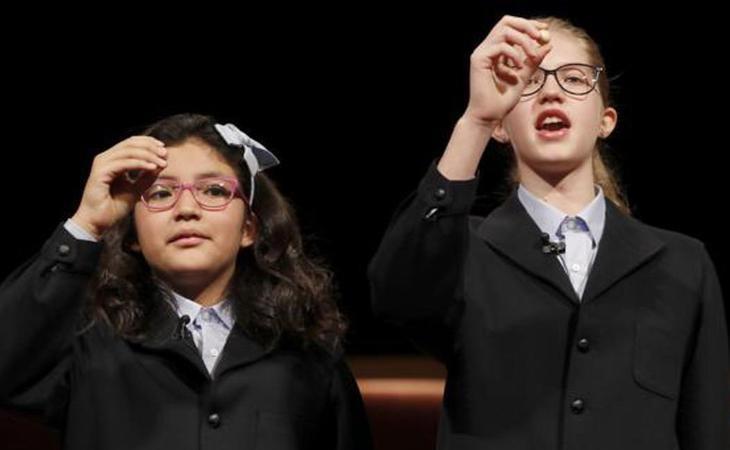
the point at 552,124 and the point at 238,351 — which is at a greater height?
the point at 552,124

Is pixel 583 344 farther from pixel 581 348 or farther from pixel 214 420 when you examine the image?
pixel 214 420

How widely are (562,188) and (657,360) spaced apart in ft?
0.89

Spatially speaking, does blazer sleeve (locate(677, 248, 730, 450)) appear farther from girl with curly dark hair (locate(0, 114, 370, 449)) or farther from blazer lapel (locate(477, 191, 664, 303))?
girl with curly dark hair (locate(0, 114, 370, 449))

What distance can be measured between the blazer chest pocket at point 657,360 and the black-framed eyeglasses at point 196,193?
0.62 meters

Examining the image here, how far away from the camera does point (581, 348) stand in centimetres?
187

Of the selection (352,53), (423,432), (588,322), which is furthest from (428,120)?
(588,322)

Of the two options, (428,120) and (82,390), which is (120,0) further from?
(82,390)

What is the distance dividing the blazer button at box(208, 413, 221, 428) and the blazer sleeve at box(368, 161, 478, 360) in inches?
13.6

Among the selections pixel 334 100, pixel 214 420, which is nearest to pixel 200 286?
pixel 214 420

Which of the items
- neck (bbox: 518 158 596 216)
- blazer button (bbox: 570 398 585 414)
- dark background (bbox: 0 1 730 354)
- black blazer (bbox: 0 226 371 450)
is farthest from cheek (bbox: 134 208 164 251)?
dark background (bbox: 0 1 730 354)

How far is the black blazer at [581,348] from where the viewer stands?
185 cm

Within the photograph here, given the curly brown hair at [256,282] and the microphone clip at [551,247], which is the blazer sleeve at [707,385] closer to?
the microphone clip at [551,247]

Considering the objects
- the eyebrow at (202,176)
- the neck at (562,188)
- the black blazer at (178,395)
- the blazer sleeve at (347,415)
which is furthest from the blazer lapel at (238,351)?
the neck at (562,188)

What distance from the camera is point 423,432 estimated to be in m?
2.47
